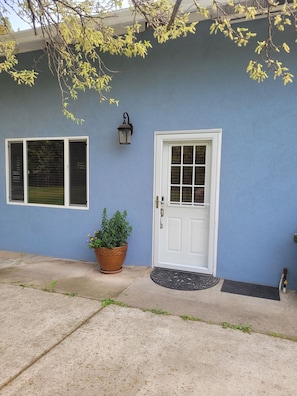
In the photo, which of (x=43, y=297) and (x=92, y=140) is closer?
(x=43, y=297)

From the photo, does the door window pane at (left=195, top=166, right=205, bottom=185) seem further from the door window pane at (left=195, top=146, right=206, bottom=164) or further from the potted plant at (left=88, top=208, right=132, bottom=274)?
the potted plant at (left=88, top=208, right=132, bottom=274)

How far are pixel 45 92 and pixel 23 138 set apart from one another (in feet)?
3.04

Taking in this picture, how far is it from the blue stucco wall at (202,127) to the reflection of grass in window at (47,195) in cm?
18

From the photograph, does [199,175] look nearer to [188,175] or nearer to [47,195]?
[188,175]

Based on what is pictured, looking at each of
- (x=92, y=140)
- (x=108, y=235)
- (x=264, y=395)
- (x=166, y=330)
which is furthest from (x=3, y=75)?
(x=264, y=395)

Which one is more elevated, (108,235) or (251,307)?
(108,235)

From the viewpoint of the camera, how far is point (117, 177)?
456cm

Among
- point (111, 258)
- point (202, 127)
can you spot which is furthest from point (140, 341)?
point (202, 127)

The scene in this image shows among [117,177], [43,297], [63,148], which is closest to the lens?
[43,297]

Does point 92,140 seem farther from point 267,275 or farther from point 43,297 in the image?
point 267,275

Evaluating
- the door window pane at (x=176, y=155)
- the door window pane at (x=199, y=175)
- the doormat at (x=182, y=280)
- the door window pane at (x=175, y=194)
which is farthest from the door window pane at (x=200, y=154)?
the doormat at (x=182, y=280)

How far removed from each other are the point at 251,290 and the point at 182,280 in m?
0.91

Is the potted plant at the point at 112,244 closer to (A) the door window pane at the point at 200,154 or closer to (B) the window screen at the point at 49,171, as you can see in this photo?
(B) the window screen at the point at 49,171

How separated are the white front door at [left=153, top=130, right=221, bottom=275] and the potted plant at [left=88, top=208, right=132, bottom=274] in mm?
504
